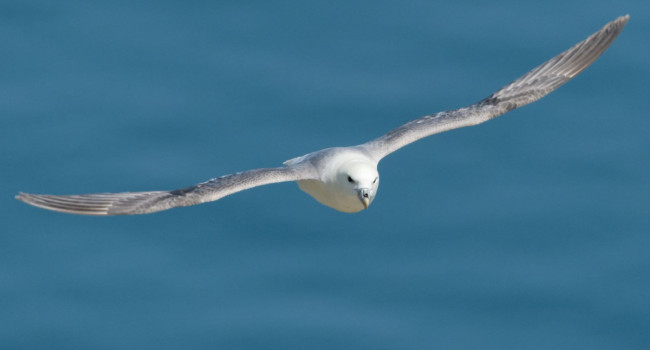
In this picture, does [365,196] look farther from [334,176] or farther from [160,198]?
[160,198]

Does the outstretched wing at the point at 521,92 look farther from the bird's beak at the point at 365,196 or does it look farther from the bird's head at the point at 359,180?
the bird's beak at the point at 365,196

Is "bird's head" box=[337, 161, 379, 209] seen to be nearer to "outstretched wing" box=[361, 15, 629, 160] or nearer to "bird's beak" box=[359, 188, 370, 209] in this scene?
"bird's beak" box=[359, 188, 370, 209]

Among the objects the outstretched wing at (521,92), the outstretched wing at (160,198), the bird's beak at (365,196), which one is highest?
the outstretched wing at (521,92)

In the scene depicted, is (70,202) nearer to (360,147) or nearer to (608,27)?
(360,147)

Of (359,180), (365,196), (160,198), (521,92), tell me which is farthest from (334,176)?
(521,92)

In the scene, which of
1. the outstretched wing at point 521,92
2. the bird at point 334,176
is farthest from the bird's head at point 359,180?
the outstretched wing at point 521,92

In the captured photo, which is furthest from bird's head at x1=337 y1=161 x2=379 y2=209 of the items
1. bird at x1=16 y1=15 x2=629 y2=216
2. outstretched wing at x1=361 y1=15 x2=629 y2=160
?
outstretched wing at x1=361 y1=15 x2=629 y2=160

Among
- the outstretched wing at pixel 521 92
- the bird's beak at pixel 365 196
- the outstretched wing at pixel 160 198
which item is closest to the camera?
the outstretched wing at pixel 160 198

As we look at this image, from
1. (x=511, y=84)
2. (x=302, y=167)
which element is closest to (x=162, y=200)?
(x=302, y=167)
